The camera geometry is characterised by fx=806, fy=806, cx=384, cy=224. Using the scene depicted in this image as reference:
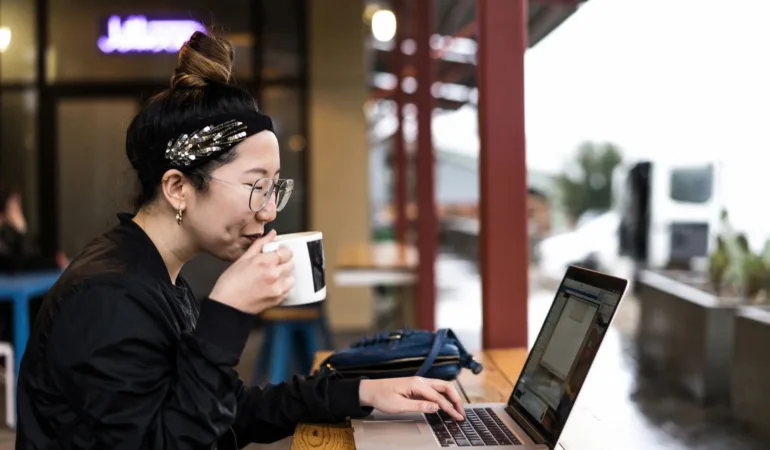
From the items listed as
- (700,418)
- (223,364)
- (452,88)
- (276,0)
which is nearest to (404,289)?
(452,88)

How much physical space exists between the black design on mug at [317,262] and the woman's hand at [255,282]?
0.22 ft

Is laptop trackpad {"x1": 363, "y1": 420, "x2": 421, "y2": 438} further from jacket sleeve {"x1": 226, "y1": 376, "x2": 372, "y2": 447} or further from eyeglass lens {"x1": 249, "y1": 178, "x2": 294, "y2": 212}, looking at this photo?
eyeglass lens {"x1": 249, "y1": 178, "x2": 294, "y2": 212}

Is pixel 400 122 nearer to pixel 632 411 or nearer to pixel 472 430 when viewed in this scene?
pixel 632 411

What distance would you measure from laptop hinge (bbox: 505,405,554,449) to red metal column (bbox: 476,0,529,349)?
0.85m

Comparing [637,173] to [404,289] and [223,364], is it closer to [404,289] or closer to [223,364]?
[223,364]

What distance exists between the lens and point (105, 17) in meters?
7.38

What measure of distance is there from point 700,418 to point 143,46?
6.32 m

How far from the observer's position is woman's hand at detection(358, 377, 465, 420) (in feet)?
4.71

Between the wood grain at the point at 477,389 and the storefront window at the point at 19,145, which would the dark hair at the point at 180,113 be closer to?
the wood grain at the point at 477,389

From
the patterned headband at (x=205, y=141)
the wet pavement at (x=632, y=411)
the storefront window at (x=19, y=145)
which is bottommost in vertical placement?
the wet pavement at (x=632, y=411)

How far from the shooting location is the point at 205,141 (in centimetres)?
128

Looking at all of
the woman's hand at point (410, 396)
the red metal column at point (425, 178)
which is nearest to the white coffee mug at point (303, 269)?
the woman's hand at point (410, 396)

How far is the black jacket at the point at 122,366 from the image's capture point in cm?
111

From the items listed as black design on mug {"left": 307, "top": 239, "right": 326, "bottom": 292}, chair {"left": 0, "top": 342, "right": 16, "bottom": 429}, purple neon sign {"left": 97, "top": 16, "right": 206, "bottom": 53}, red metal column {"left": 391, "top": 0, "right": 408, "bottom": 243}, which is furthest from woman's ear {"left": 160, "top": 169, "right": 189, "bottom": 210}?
red metal column {"left": 391, "top": 0, "right": 408, "bottom": 243}
